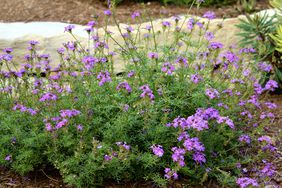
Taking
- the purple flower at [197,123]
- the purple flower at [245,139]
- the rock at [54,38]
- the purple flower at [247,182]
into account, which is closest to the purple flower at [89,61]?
the purple flower at [197,123]

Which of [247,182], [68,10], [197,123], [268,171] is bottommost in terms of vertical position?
[268,171]

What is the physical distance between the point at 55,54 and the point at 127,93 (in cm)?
307

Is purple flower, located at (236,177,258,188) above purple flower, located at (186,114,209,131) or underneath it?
underneath

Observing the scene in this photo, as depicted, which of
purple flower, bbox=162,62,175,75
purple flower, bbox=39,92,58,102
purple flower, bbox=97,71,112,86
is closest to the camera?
purple flower, bbox=39,92,58,102

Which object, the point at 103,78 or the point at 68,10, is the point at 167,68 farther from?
the point at 68,10

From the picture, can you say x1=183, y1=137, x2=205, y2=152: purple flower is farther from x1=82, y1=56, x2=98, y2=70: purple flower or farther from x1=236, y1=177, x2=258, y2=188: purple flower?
x1=82, y1=56, x2=98, y2=70: purple flower

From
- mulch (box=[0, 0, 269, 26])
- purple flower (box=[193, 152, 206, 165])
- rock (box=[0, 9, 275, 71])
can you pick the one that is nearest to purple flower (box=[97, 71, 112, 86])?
purple flower (box=[193, 152, 206, 165])

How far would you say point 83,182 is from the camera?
3492 millimetres

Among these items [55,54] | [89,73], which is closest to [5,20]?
[55,54]

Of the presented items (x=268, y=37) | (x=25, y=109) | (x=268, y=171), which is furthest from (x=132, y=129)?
(x=268, y=37)

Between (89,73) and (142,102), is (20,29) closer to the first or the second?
(89,73)

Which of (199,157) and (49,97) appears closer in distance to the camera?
(199,157)

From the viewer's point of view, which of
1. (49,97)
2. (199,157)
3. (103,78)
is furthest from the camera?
(103,78)

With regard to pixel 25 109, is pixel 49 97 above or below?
above
